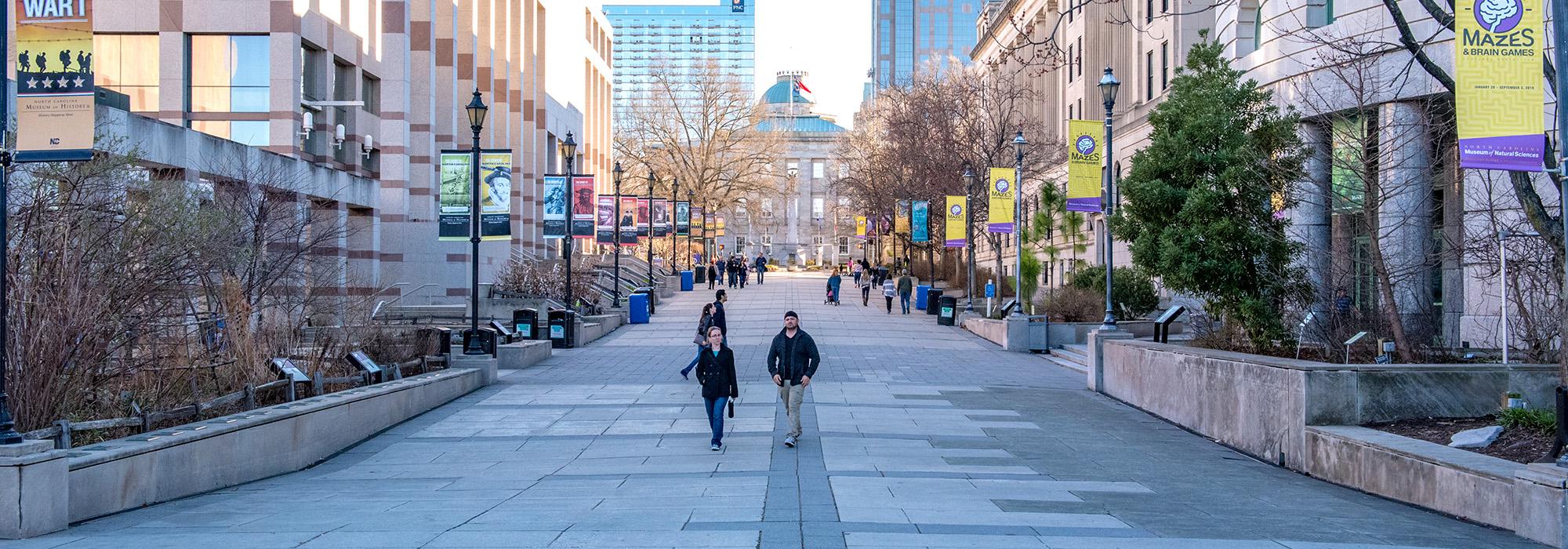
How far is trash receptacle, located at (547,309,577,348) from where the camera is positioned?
31.2 metres

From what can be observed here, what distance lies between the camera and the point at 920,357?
95.3 ft

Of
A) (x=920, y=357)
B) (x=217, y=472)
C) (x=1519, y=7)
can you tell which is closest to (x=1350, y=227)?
(x=920, y=357)

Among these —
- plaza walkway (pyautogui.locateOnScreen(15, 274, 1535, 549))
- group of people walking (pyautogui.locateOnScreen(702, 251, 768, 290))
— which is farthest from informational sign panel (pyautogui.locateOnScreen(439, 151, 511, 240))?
group of people walking (pyautogui.locateOnScreen(702, 251, 768, 290))

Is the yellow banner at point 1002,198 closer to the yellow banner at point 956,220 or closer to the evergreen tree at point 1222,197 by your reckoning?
the yellow banner at point 956,220

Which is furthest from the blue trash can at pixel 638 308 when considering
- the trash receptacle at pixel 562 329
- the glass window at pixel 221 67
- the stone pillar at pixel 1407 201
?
the stone pillar at pixel 1407 201

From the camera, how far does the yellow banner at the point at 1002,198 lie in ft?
112

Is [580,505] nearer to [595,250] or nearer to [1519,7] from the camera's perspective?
[1519,7]

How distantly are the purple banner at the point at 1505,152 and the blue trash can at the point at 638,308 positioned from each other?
1280 inches

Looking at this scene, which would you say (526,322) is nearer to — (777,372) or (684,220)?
(777,372)

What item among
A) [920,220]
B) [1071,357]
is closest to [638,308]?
[920,220]

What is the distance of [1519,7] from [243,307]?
623 inches

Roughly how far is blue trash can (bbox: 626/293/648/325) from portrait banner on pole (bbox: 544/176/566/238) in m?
4.72

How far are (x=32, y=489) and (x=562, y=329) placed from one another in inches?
876

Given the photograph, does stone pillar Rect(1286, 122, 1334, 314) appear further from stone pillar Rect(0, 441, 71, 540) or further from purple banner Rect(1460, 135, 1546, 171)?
stone pillar Rect(0, 441, 71, 540)
